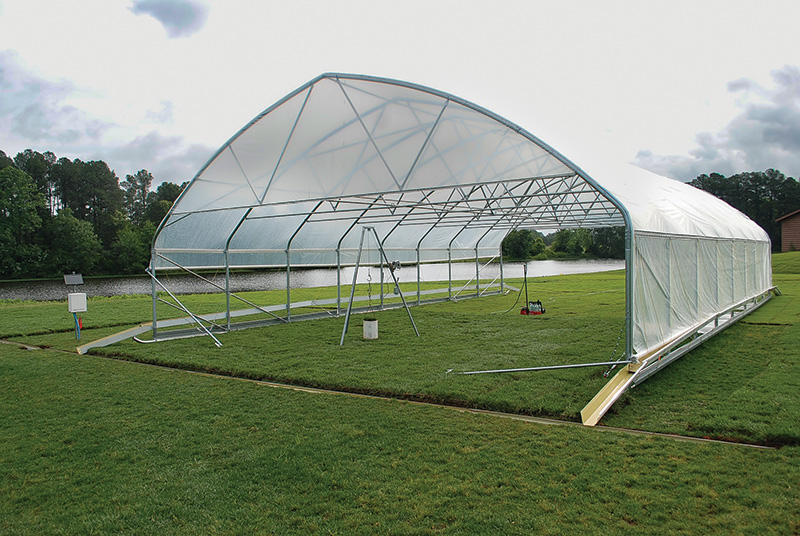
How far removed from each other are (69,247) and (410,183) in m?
51.0

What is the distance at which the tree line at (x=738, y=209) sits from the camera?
2929 inches

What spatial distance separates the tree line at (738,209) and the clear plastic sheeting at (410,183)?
58002 millimetres

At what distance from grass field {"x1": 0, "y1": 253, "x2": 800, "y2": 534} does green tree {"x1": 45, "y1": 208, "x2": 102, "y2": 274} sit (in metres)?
46.0

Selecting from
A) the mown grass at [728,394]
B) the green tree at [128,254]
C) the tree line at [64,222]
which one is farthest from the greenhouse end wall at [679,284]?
the green tree at [128,254]

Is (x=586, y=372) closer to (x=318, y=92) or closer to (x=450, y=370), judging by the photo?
(x=450, y=370)

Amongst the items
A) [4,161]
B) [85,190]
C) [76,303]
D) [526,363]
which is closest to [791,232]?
[526,363]

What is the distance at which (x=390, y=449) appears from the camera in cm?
539

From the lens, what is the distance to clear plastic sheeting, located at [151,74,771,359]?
855 centimetres

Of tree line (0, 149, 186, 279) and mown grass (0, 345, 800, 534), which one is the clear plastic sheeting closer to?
mown grass (0, 345, 800, 534)

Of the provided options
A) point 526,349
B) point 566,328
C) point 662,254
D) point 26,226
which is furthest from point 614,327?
point 26,226

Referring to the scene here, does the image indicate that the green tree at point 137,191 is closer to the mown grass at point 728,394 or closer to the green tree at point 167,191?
the green tree at point 167,191

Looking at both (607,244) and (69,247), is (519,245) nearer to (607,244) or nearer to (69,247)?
(607,244)

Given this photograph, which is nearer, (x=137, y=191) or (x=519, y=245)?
(x=519, y=245)

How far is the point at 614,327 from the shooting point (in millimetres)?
13266
